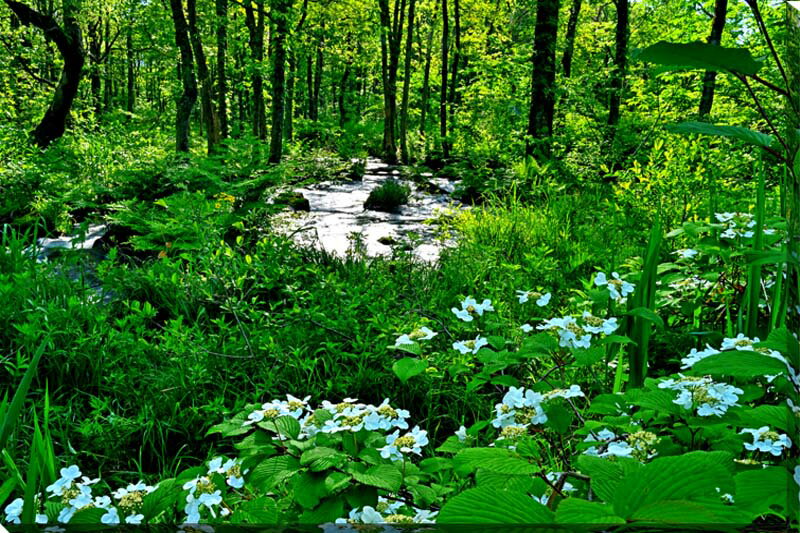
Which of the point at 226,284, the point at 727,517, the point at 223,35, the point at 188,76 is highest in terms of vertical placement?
the point at 223,35

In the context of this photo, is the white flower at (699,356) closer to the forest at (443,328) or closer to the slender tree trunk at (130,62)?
the forest at (443,328)

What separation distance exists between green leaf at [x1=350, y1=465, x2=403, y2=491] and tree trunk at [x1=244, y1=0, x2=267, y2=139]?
26.3 ft

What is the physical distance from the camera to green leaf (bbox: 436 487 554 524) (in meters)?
0.36

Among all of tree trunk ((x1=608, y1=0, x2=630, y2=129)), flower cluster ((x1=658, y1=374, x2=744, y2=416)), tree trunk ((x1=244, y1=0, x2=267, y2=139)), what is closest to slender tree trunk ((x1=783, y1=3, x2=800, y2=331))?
flower cluster ((x1=658, y1=374, x2=744, y2=416))

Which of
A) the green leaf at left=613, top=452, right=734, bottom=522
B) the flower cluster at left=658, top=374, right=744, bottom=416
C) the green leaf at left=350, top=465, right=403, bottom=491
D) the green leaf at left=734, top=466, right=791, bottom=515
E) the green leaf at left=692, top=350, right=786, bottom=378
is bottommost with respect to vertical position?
the green leaf at left=350, top=465, right=403, bottom=491

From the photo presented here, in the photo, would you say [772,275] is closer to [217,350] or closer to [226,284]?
[217,350]

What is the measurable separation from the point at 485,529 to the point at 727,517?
0.68 ft

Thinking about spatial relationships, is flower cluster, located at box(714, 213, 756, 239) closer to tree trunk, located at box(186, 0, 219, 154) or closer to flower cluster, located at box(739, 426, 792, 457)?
flower cluster, located at box(739, 426, 792, 457)

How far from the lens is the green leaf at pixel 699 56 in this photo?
43 cm

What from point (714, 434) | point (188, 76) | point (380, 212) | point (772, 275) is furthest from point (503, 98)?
point (714, 434)

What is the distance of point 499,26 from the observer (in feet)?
58.9

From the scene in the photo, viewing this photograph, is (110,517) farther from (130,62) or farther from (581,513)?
(130,62)

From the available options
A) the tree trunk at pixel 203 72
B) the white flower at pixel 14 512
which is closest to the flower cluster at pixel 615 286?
the white flower at pixel 14 512

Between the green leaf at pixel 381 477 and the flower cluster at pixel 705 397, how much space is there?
0.46 metres
